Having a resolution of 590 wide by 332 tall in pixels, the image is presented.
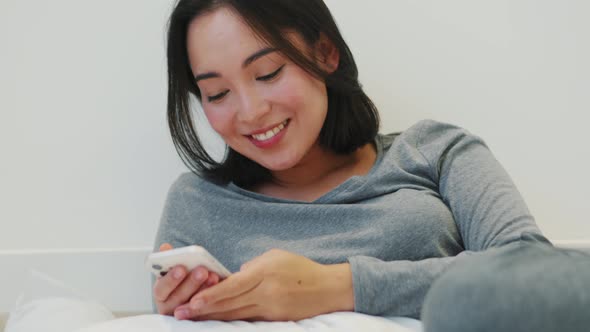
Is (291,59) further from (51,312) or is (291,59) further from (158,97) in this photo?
(51,312)

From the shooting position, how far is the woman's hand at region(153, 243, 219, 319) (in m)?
0.84

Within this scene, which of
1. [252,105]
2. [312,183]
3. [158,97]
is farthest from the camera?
[158,97]

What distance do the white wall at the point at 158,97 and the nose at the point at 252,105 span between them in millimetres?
340

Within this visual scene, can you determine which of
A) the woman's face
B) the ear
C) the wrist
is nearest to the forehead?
the woman's face

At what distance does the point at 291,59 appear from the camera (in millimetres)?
1004

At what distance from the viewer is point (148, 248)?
4.29 ft

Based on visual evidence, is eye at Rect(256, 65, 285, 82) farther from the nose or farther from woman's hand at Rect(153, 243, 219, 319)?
woman's hand at Rect(153, 243, 219, 319)

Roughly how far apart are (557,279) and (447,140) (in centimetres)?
72

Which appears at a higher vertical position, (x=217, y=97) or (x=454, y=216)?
(x=217, y=97)

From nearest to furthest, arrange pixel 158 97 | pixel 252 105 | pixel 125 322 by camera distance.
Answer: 1. pixel 125 322
2. pixel 252 105
3. pixel 158 97

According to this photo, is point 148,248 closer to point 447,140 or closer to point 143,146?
point 143,146

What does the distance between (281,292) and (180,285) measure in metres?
0.13

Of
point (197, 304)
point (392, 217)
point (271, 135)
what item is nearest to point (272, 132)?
point (271, 135)

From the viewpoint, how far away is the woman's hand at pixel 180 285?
2.74ft
